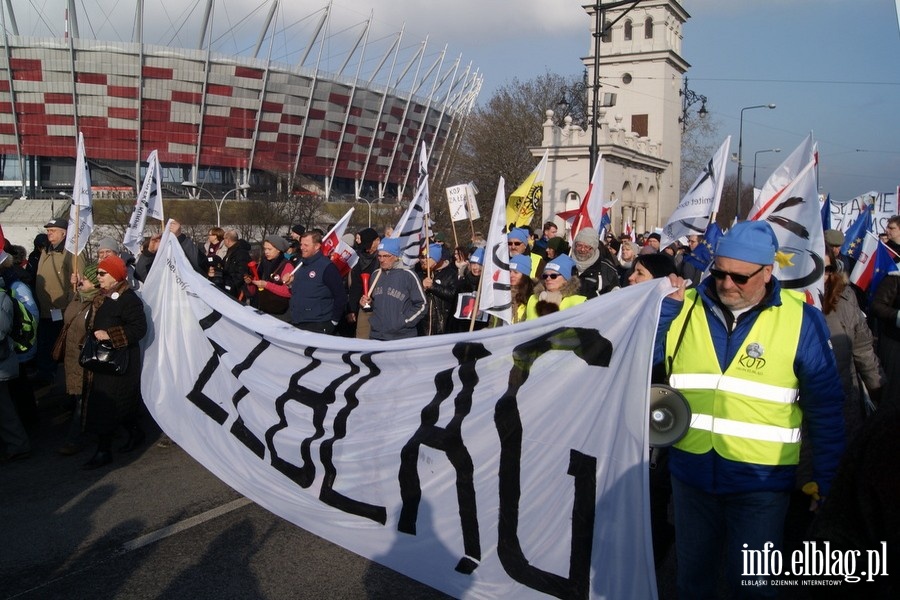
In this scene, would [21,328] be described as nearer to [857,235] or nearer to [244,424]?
[244,424]

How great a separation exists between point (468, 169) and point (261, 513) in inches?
1716

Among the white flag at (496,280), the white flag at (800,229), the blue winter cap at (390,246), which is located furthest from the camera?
the blue winter cap at (390,246)

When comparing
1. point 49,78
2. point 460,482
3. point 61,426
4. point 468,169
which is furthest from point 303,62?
point 460,482

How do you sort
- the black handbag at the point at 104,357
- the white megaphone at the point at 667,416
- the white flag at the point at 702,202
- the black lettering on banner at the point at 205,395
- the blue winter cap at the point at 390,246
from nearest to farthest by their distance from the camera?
1. the white megaphone at the point at 667,416
2. the black lettering on banner at the point at 205,395
3. the black handbag at the point at 104,357
4. the white flag at the point at 702,202
5. the blue winter cap at the point at 390,246

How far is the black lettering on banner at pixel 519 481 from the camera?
3473mm

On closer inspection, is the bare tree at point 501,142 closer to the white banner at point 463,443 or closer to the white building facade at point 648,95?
the white building facade at point 648,95

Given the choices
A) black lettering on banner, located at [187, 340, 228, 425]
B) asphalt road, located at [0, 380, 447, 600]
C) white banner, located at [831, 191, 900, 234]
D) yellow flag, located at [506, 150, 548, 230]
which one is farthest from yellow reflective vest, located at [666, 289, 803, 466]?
white banner, located at [831, 191, 900, 234]

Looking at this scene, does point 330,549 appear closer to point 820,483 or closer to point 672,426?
point 672,426

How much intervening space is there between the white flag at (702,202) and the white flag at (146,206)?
5984 millimetres

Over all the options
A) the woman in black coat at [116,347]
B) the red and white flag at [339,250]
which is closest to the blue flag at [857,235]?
the red and white flag at [339,250]

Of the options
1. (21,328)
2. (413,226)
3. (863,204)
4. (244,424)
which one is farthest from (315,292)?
(863,204)

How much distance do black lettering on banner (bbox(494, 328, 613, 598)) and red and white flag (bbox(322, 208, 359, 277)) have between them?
6.57 metres

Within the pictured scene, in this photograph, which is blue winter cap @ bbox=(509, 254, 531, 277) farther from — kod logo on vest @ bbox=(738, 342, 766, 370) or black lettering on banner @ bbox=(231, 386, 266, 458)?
kod logo on vest @ bbox=(738, 342, 766, 370)

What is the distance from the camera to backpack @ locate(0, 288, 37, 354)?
6945 millimetres
